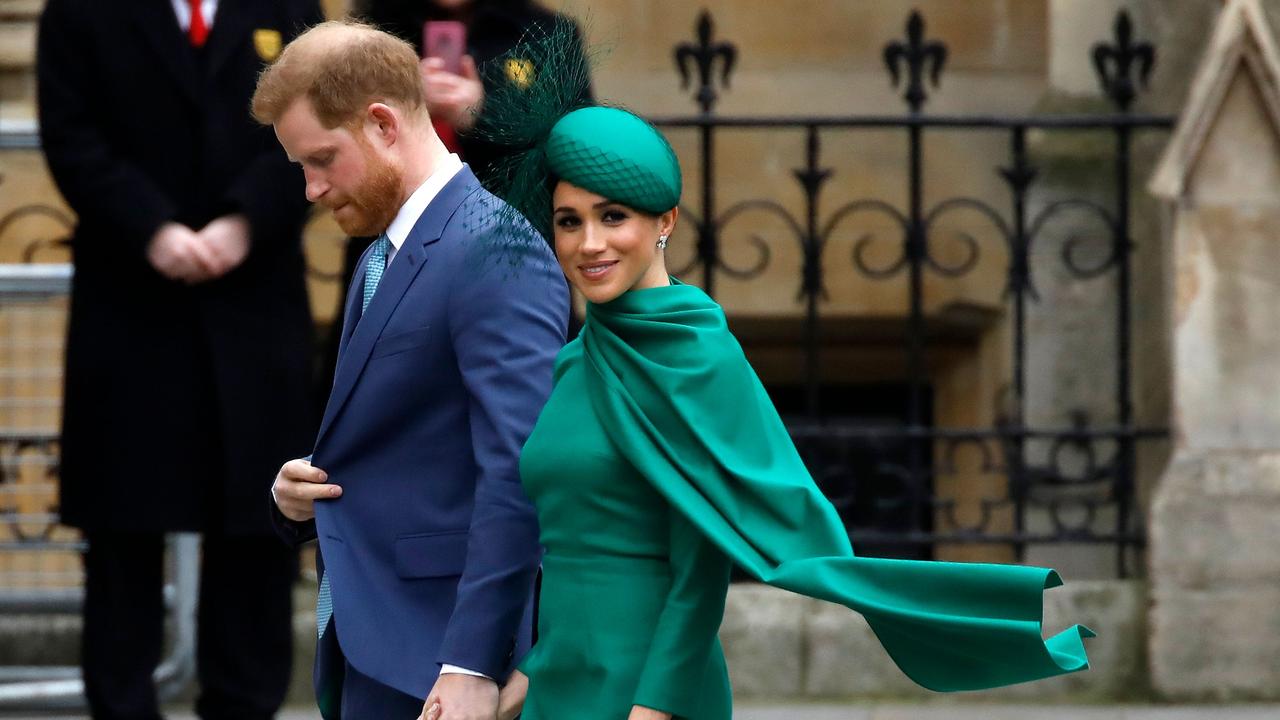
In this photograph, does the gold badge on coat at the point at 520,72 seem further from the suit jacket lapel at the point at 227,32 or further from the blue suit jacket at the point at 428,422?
the suit jacket lapel at the point at 227,32

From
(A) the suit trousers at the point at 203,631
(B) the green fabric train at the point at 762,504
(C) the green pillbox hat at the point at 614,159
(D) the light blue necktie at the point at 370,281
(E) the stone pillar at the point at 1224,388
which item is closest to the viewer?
(B) the green fabric train at the point at 762,504

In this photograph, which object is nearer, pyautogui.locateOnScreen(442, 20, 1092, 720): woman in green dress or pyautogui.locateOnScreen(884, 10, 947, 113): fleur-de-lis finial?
pyautogui.locateOnScreen(442, 20, 1092, 720): woman in green dress

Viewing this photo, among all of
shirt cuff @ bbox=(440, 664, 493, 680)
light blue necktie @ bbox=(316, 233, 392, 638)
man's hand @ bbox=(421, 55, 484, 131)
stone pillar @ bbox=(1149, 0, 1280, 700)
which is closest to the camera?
shirt cuff @ bbox=(440, 664, 493, 680)

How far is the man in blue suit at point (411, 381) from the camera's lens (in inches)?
113

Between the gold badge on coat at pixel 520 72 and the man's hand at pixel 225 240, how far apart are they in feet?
6.34

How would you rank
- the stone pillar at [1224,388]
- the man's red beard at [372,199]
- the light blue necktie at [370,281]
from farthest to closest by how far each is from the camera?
the stone pillar at [1224,388], the light blue necktie at [370,281], the man's red beard at [372,199]

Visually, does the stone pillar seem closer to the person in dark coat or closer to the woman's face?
the person in dark coat

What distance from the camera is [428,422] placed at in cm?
297

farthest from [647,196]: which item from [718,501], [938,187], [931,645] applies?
[938,187]

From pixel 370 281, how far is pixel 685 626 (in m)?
0.79

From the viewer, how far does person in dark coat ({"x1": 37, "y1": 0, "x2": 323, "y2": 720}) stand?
4812 mm

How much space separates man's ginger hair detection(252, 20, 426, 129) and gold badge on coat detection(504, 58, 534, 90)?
0.48 ft

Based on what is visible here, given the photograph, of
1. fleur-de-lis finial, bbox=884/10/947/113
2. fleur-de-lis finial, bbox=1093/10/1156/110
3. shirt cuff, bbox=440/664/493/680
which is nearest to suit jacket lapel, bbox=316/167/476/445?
shirt cuff, bbox=440/664/493/680

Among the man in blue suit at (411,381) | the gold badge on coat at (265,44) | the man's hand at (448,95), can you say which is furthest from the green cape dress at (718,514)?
the gold badge on coat at (265,44)
